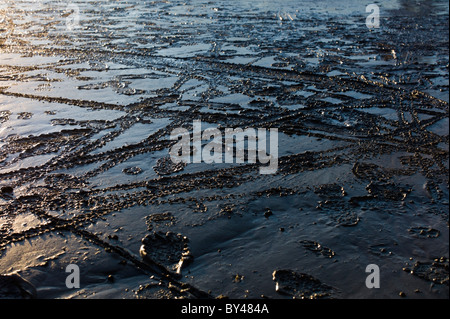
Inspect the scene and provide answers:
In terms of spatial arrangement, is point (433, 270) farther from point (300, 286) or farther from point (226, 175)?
point (226, 175)

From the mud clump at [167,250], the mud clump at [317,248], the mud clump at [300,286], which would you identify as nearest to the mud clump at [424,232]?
the mud clump at [317,248]

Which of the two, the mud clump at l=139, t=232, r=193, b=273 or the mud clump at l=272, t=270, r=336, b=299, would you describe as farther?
the mud clump at l=139, t=232, r=193, b=273

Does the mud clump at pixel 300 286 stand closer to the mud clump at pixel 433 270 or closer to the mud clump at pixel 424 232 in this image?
the mud clump at pixel 433 270

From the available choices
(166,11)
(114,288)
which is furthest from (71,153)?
(166,11)

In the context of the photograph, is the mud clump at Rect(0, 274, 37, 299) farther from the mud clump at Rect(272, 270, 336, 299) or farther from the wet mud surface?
the mud clump at Rect(272, 270, 336, 299)

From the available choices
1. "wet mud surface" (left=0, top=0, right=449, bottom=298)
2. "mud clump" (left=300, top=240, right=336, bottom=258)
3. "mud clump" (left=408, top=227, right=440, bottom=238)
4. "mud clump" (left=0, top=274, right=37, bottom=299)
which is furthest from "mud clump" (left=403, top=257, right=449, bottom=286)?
"mud clump" (left=0, top=274, right=37, bottom=299)
